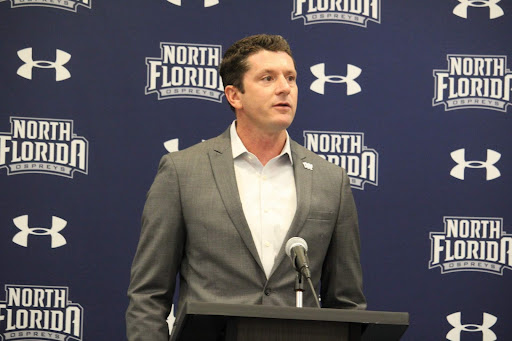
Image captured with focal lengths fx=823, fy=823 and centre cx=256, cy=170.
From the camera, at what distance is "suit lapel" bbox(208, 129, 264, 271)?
9.22ft

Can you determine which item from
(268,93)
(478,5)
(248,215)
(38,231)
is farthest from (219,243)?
(478,5)

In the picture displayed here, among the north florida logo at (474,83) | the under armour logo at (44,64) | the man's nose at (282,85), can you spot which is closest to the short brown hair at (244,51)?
the man's nose at (282,85)

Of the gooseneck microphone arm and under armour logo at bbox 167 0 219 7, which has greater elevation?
under armour logo at bbox 167 0 219 7

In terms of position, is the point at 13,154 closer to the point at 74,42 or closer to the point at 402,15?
the point at 74,42

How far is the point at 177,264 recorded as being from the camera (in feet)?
9.61

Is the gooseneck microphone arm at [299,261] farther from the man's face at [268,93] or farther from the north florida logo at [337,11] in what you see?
the north florida logo at [337,11]

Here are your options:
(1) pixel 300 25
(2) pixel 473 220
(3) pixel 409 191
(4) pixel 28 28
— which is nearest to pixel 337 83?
(1) pixel 300 25

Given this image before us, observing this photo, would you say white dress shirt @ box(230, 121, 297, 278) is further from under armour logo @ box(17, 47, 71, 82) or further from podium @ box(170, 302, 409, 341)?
under armour logo @ box(17, 47, 71, 82)

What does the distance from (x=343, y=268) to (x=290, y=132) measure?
4.35 feet

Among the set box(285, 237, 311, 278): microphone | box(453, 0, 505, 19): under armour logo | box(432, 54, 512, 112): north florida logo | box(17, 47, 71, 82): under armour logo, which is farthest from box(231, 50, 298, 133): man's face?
box(453, 0, 505, 19): under armour logo

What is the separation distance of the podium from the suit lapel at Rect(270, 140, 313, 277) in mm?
590

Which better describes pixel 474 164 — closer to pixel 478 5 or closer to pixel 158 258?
pixel 478 5

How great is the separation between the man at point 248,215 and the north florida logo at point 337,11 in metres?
1.22

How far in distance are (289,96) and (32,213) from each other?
5.47ft
